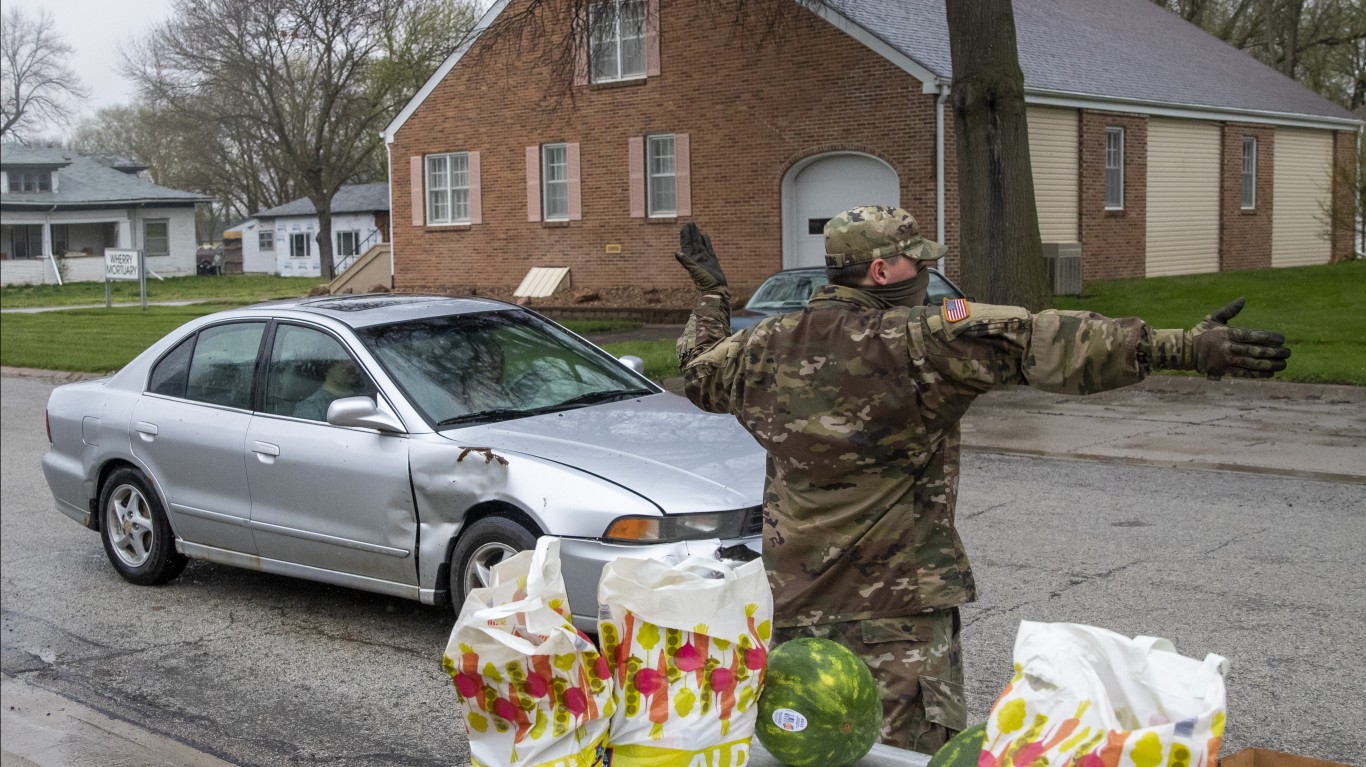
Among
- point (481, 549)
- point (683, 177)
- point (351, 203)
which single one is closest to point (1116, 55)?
point (683, 177)

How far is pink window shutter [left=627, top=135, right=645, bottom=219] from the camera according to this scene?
29328 millimetres

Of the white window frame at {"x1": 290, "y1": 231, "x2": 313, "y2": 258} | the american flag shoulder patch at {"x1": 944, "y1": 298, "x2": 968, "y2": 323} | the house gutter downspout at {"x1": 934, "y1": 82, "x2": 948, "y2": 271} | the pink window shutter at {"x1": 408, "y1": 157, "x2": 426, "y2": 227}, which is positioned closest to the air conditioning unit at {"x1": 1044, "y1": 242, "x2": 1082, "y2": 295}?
the house gutter downspout at {"x1": 934, "y1": 82, "x2": 948, "y2": 271}

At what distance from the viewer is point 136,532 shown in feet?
26.2

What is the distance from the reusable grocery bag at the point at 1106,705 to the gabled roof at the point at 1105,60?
21.1m

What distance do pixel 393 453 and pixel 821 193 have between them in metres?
21.0

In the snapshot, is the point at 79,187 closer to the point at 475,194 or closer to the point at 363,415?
the point at 475,194

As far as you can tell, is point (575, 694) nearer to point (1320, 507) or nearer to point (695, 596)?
point (695, 596)

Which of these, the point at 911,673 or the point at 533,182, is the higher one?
the point at 533,182

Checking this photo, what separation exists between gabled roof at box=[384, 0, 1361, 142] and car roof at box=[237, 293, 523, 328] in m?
15.5

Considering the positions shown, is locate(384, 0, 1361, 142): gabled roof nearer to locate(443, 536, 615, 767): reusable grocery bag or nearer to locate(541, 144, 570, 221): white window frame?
locate(541, 144, 570, 221): white window frame

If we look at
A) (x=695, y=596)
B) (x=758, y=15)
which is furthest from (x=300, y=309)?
(x=758, y=15)

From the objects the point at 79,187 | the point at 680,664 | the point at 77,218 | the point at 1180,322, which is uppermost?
the point at 79,187

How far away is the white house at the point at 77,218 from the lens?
195 feet

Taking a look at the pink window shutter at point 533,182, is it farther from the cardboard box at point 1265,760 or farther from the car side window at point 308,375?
the cardboard box at point 1265,760
